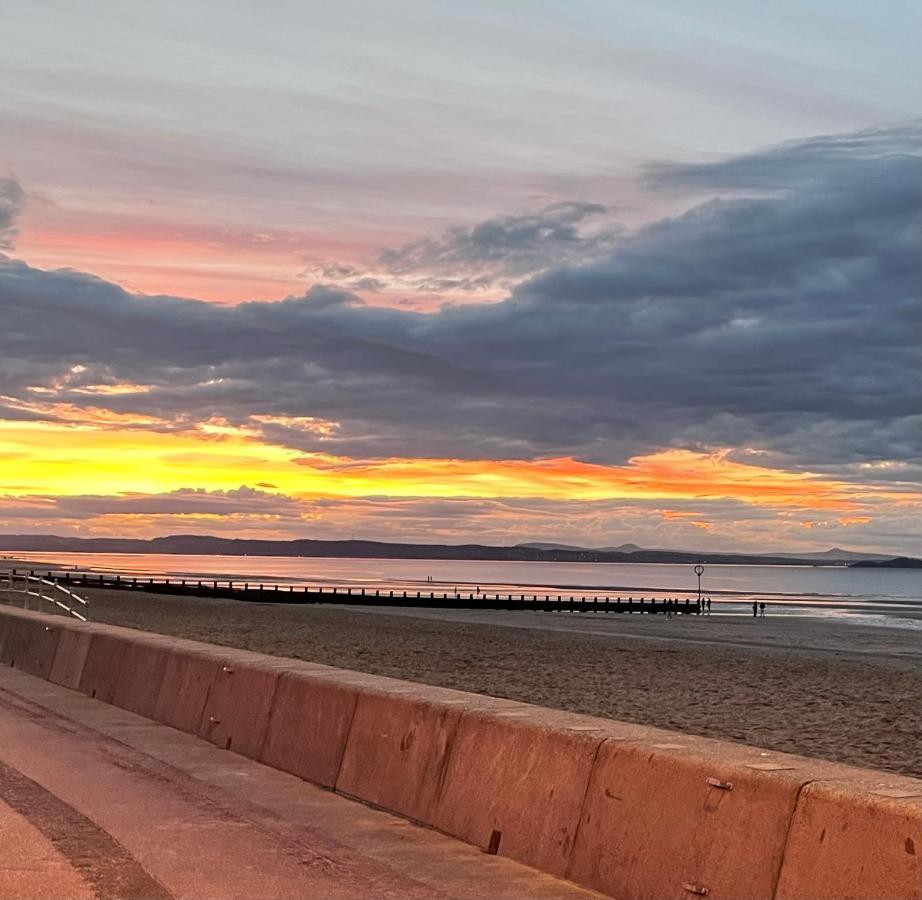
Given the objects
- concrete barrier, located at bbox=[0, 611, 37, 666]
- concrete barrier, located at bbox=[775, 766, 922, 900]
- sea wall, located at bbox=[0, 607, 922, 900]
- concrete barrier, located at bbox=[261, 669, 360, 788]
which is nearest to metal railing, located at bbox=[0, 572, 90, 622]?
concrete barrier, located at bbox=[0, 611, 37, 666]

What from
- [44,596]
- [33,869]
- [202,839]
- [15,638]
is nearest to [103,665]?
[15,638]

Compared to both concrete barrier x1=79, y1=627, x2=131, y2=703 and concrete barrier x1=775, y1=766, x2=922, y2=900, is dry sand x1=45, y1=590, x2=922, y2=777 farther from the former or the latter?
concrete barrier x1=775, y1=766, x2=922, y2=900

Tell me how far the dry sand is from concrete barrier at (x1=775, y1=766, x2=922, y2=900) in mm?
11905

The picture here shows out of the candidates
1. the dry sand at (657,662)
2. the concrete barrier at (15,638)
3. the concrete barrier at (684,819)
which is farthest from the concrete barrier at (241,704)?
the dry sand at (657,662)

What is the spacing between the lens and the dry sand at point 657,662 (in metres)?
23.0

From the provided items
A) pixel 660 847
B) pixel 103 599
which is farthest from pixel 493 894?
pixel 103 599

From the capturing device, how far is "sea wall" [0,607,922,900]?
5.81 meters

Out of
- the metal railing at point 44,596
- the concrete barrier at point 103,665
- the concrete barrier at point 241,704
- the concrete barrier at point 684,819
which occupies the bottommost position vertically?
the metal railing at point 44,596

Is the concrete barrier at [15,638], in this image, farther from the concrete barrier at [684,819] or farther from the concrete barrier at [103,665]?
the concrete barrier at [684,819]

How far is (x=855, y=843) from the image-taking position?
18.6 feet

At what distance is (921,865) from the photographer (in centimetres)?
538

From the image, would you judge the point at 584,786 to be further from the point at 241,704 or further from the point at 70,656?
the point at 70,656

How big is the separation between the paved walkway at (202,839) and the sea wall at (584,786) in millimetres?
203

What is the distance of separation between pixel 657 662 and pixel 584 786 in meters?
35.1
